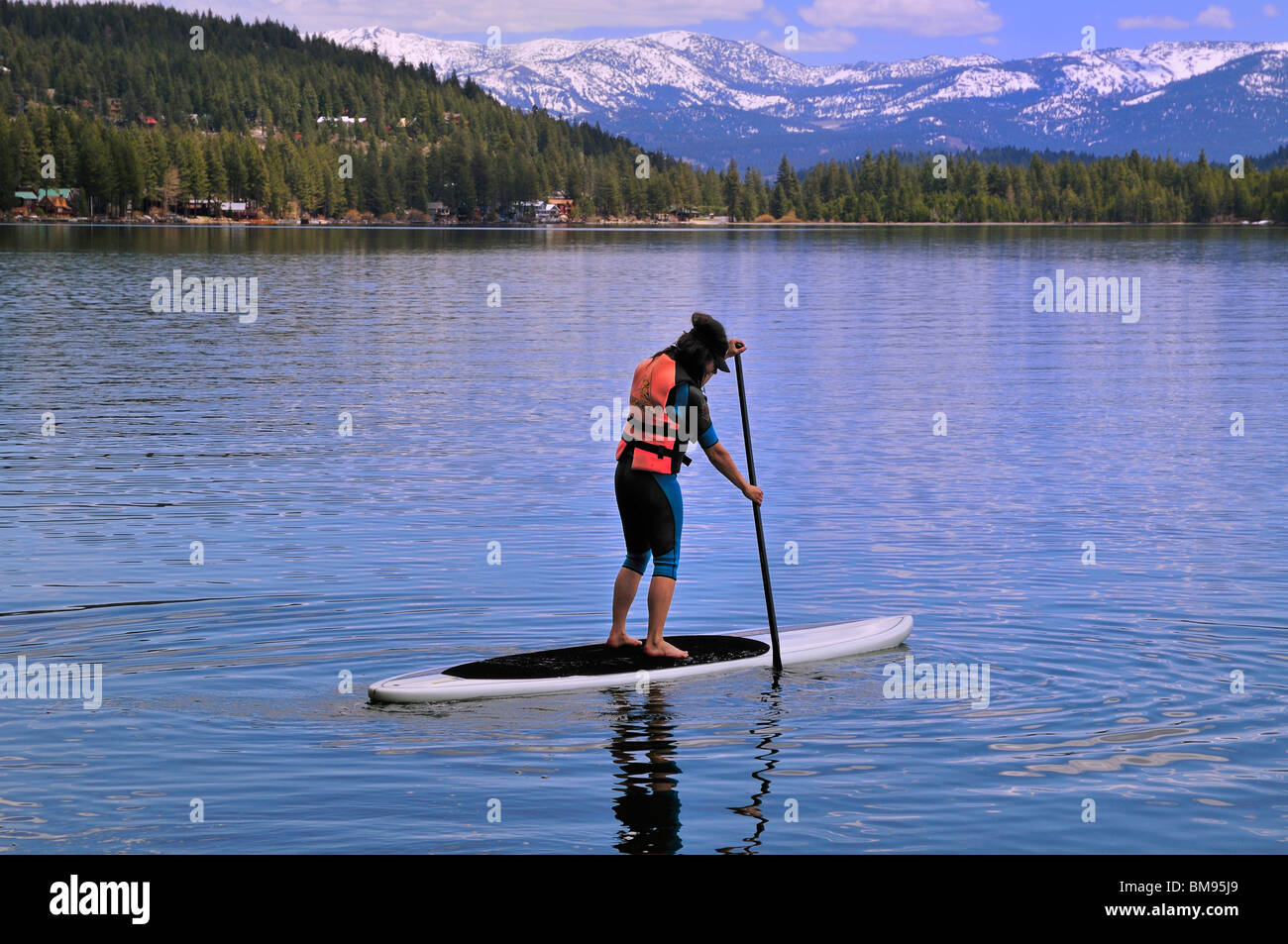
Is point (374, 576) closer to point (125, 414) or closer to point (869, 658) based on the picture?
point (869, 658)

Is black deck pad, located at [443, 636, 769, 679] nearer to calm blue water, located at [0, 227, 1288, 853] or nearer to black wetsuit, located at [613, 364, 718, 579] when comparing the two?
calm blue water, located at [0, 227, 1288, 853]

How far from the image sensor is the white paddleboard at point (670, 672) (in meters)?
13.0

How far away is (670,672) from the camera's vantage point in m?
13.8

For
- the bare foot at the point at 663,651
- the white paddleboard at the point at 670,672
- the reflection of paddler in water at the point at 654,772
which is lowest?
the reflection of paddler in water at the point at 654,772

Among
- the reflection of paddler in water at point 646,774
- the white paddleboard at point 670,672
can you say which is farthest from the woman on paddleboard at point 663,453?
the reflection of paddler in water at point 646,774

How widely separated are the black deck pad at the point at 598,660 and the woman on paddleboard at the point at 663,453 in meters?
0.18

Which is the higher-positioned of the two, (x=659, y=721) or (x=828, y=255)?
(x=828, y=255)

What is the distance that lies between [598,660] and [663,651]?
2.07 feet

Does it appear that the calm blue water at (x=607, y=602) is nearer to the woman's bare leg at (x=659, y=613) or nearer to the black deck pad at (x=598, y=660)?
the black deck pad at (x=598, y=660)

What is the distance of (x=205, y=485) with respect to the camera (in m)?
24.5

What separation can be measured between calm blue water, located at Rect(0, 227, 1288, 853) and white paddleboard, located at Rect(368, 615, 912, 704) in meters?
0.23

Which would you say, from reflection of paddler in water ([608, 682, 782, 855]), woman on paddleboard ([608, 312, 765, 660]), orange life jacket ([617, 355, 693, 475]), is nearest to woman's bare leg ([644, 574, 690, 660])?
woman on paddleboard ([608, 312, 765, 660])
